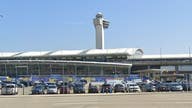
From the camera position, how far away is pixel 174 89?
203ft

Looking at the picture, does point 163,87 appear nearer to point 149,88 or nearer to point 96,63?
point 149,88

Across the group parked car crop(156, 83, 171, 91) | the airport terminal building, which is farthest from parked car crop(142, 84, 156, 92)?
the airport terminal building

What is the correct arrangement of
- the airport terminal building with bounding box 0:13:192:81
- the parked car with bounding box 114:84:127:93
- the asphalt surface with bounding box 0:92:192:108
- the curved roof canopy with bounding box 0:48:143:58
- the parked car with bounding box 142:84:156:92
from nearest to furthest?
the asphalt surface with bounding box 0:92:192:108 < the parked car with bounding box 114:84:127:93 < the parked car with bounding box 142:84:156:92 < the airport terminal building with bounding box 0:13:192:81 < the curved roof canopy with bounding box 0:48:143:58

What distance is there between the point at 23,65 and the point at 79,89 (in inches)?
3590

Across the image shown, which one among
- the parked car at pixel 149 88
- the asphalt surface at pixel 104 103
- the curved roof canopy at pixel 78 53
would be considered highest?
the curved roof canopy at pixel 78 53

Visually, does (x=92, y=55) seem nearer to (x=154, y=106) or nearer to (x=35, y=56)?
(x=35, y=56)

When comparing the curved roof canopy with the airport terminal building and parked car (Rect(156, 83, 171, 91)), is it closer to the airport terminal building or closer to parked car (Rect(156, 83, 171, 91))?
the airport terminal building

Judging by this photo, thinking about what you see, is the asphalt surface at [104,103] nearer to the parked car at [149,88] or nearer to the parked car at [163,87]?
the parked car at [149,88]

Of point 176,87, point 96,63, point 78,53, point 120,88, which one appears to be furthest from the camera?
point 78,53

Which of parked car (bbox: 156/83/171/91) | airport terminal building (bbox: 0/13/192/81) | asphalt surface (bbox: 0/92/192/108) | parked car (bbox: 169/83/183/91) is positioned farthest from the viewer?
airport terminal building (bbox: 0/13/192/81)

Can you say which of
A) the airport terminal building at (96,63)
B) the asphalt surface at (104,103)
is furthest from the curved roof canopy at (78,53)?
the asphalt surface at (104,103)

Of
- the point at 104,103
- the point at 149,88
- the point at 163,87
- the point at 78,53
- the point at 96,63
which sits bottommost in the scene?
the point at 149,88

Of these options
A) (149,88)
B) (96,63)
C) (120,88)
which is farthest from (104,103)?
(96,63)

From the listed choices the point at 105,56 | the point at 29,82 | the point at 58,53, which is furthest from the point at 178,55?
the point at 29,82
